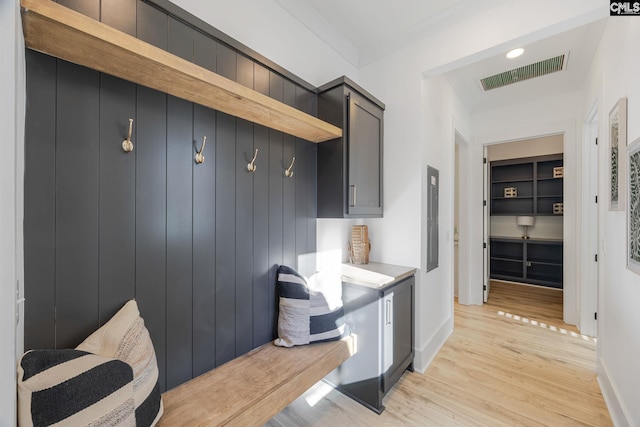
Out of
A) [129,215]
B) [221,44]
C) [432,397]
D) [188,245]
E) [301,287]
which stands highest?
[221,44]

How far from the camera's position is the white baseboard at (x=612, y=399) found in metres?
1.53

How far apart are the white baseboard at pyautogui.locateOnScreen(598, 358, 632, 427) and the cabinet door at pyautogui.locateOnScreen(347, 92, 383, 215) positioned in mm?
1855

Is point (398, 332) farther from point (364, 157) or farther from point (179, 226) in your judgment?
point (179, 226)

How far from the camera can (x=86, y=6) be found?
1030 mm

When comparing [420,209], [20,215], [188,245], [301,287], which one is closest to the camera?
[20,215]

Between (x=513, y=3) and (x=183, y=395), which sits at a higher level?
(x=513, y=3)

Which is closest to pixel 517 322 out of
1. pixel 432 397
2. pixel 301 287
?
pixel 432 397

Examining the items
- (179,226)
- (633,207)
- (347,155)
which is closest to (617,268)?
(633,207)

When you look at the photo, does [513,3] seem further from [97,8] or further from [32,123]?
[32,123]

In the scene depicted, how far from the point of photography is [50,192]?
3.13 ft

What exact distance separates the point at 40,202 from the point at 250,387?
1133 millimetres

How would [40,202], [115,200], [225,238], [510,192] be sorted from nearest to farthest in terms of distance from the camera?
[40,202] → [115,200] → [225,238] → [510,192]

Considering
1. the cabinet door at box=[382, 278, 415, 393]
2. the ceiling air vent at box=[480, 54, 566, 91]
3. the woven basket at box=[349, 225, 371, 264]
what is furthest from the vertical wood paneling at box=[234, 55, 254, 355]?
the ceiling air vent at box=[480, 54, 566, 91]

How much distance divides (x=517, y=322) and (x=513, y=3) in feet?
10.8
